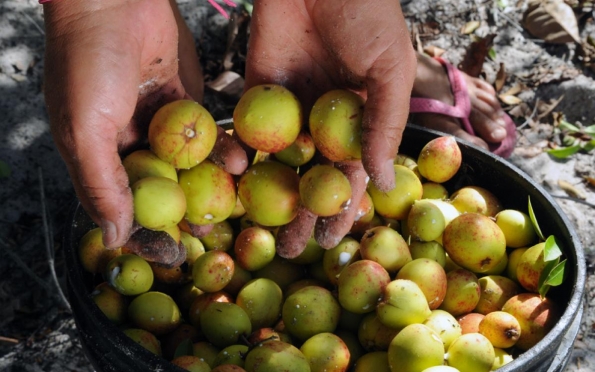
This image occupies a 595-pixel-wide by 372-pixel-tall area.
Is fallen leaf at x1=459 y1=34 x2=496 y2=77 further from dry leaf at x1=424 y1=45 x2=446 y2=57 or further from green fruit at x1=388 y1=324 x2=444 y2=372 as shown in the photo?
green fruit at x1=388 y1=324 x2=444 y2=372

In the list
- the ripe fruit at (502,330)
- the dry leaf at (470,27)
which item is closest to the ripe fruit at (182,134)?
the ripe fruit at (502,330)

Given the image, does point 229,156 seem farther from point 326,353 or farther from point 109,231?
point 326,353

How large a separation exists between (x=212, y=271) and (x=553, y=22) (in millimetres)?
3300

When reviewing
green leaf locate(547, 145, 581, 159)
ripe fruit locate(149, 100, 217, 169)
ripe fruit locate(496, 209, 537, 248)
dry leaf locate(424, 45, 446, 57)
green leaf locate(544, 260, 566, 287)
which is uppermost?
ripe fruit locate(149, 100, 217, 169)

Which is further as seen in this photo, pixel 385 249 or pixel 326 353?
pixel 385 249

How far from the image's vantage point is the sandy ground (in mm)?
3127

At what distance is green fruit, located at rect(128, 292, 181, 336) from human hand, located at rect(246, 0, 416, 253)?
50 cm

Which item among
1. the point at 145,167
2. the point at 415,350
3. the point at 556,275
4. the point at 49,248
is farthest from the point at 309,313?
the point at 49,248

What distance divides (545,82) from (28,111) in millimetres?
3418

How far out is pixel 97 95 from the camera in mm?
1947

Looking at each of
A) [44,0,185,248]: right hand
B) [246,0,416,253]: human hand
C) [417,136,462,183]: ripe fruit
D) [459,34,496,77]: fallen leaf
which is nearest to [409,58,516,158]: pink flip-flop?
[459,34,496,77]: fallen leaf

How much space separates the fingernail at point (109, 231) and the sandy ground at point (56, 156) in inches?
52.8

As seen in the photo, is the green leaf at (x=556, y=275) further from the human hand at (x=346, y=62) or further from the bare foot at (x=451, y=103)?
the bare foot at (x=451, y=103)

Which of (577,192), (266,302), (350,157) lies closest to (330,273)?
(266,302)
